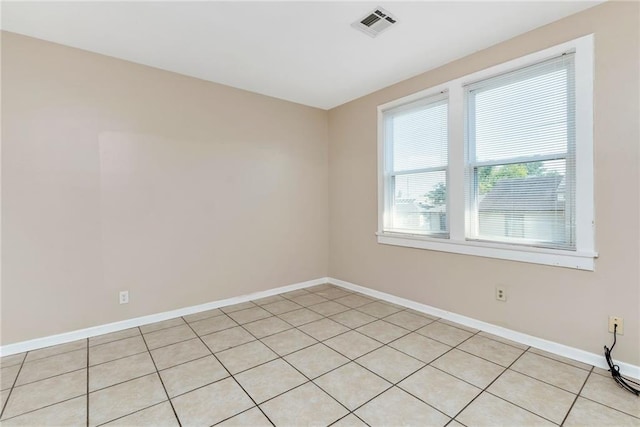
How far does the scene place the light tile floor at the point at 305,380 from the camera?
A: 164cm

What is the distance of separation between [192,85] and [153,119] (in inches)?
22.4

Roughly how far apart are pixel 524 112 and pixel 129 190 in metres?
3.57

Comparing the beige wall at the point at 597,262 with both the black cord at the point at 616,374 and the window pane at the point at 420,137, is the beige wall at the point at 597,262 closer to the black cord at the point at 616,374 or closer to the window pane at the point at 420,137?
the black cord at the point at 616,374

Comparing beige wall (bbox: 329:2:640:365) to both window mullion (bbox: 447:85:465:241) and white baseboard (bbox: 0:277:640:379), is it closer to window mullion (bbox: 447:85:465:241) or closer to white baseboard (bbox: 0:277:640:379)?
white baseboard (bbox: 0:277:640:379)

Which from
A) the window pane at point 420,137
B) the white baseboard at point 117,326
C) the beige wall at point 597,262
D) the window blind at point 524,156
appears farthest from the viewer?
the window pane at point 420,137

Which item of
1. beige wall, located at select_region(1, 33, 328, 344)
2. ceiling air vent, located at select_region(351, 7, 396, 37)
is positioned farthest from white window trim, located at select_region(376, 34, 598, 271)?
beige wall, located at select_region(1, 33, 328, 344)

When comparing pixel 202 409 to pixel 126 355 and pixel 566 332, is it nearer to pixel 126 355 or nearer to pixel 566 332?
pixel 126 355

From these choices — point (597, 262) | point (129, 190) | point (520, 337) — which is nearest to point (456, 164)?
point (597, 262)

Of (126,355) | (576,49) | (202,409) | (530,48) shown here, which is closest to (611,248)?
(576,49)

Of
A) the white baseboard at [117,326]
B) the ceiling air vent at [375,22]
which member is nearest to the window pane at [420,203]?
the ceiling air vent at [375,22]

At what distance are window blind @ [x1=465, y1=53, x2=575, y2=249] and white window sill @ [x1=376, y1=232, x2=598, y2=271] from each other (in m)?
0.08

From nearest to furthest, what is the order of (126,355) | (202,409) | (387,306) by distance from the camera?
(202,409) → (126,355) → (387,306)

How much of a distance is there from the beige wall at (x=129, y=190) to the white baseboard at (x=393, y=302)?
0.07m

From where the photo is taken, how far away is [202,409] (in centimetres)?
170
